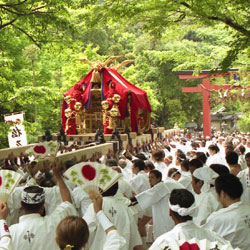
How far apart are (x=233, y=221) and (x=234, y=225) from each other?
0.03 metres

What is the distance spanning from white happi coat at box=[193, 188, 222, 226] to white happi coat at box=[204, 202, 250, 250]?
0.67 meters

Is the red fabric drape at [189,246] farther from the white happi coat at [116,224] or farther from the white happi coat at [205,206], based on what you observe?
the white happi coat at [205,206]

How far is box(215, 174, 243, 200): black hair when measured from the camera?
3496 millimetres

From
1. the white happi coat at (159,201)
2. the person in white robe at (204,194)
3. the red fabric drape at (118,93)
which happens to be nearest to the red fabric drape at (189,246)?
the person in white robe at (204,194)

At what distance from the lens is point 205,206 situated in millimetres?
4160

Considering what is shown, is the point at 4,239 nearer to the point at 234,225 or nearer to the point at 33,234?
the point at 33,234

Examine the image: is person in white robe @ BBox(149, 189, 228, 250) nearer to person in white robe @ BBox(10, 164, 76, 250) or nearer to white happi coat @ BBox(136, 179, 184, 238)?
person in white robe @ BBox(10, 164, 76, 250)

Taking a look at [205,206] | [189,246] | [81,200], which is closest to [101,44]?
[81,200]

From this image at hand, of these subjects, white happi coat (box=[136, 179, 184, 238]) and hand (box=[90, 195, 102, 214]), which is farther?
white happi coat (box=[136, 179, 184, 238])

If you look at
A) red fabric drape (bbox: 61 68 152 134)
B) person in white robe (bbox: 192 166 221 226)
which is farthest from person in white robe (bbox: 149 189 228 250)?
red fabric drape (bbox: 61 68 152 134)

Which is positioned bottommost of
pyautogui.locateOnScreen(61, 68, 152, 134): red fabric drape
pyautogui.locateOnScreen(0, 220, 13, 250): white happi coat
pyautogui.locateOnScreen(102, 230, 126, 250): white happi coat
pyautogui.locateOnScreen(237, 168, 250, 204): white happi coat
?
pyautogui.locateOnScreen(237, 168, 250, 204): white happi coat

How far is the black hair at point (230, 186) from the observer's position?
350cm

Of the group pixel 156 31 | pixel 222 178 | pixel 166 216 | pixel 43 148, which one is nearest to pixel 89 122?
pixel 156 31

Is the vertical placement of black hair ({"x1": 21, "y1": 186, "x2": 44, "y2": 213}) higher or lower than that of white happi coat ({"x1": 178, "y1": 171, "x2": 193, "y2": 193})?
higher
